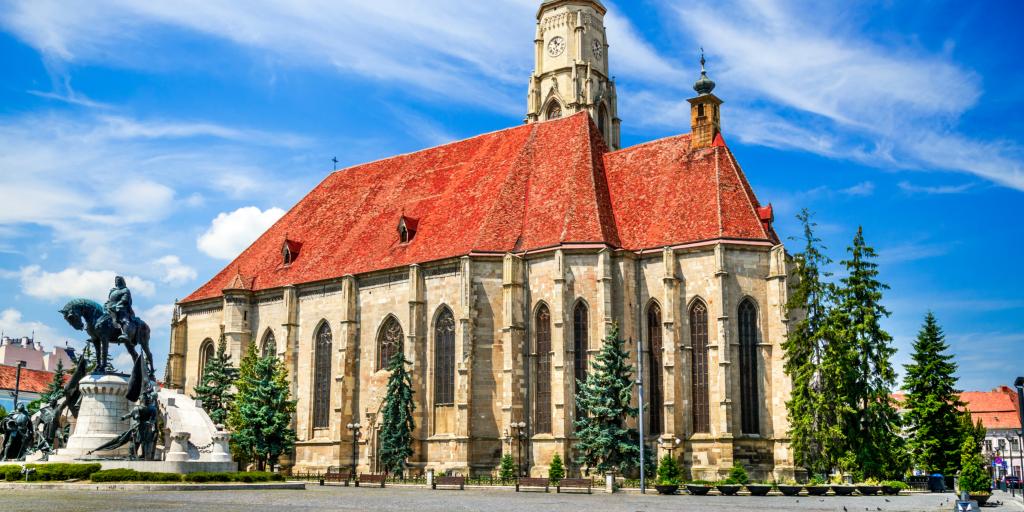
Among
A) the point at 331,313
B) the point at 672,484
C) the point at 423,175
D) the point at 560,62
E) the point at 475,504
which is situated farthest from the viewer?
the point at 560,62

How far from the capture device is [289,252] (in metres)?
55.9

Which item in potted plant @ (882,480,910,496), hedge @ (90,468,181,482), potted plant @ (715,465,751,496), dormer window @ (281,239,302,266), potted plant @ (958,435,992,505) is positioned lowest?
potted plant @ (882,480,910,496)

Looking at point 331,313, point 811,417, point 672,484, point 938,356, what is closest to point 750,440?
point 811,417

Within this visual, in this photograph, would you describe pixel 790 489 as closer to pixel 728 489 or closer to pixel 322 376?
pixel 728 489

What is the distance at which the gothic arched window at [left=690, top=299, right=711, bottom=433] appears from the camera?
42.9m

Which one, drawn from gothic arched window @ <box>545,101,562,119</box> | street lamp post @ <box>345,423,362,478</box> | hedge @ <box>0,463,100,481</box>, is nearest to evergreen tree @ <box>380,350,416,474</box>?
street lamp post @ <box>345,423,362,478</box>

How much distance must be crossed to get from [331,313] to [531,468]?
1484cm

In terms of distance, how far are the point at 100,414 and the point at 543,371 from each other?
19935 mm

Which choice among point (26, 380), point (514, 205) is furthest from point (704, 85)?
point (26, 380)

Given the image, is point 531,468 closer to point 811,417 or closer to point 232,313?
point 811,417

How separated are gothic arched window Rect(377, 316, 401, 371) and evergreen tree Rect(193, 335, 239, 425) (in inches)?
318

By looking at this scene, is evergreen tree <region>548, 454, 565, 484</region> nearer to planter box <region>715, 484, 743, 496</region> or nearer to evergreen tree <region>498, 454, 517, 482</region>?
evergreen tree <region>498, 454, 517, 482</region>

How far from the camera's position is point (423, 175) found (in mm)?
55844

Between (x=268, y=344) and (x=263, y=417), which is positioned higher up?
(x=268, y=344)
